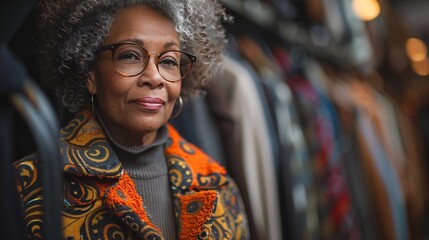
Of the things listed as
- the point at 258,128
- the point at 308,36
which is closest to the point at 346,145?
the point at 308,36

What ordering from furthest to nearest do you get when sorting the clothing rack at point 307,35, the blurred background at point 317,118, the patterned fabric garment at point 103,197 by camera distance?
the clothing rack at point 307,35 < the blurred background at point 317,118 < the patterned fabric garment at point 103,197

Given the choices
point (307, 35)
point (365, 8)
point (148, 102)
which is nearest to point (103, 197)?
point (148, 102)

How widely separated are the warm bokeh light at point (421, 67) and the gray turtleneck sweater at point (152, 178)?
9.25 ft

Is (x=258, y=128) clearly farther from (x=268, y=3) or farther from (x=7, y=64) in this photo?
(x=7, y=64)

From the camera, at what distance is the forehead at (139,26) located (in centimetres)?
97

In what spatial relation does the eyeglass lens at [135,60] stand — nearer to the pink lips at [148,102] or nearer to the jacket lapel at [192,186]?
the pink lips at [148,102]

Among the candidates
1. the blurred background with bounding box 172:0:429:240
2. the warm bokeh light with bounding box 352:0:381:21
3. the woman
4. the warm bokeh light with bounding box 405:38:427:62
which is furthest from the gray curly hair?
the warm bokeh light with bounding box 405:38:427:62

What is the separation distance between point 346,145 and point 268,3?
0.58 m

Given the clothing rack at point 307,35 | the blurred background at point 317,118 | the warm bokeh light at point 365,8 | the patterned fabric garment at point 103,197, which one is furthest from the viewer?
the warm bokeh light at point 365,8

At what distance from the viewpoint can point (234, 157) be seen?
60.1 inches

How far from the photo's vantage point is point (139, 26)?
0.97 metres

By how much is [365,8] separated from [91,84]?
218 cm

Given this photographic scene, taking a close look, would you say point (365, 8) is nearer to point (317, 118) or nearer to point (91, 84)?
point (317, 118)

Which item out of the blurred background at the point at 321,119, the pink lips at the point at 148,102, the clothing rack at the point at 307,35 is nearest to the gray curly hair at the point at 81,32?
the pink lips at the point at 148,102
